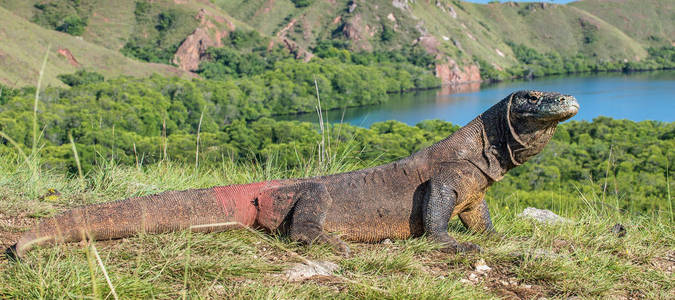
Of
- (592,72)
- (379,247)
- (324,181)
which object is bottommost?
(592,72)

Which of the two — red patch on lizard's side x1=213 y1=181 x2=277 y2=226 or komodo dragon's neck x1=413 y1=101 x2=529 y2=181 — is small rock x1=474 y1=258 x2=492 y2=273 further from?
red patch on lizard's side x1=213 y1=181 x2=277 y2=226

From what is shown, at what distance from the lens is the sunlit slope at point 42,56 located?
58147 millimetres

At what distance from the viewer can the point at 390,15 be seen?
142125 millimetres

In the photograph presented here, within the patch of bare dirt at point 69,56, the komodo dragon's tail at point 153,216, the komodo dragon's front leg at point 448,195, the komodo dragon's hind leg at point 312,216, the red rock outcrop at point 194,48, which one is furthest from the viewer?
the red rock outcrop at point 194,48

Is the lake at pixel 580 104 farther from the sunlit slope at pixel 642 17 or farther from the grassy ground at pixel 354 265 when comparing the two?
the sunlit slope at pixel 642 17

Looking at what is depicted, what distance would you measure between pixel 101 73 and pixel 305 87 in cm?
3063

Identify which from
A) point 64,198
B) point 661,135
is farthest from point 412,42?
point 64,198

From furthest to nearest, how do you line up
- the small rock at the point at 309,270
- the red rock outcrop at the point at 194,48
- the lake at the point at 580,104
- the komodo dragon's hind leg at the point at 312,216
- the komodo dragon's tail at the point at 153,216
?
the red rock outcrop at the point at 194,48 → the lake at the point at 580,104 → the komodo dragon's hind leg at the point at 312,216 → the komodo dragon's tail at the point at 153,216 → the small rock at the point at 309,270

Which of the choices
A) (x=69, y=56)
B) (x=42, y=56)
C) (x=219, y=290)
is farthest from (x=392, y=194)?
(x=69, y=56)

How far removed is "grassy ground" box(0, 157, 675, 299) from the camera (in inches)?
108

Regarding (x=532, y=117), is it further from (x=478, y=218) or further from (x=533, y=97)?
(x=478, y=218)

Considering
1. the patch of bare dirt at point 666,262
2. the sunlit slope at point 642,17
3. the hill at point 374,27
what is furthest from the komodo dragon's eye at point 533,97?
the sunlit slope at point 642,17

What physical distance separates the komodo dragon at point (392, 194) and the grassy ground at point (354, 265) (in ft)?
0.47

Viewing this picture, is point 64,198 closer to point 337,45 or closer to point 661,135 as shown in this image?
point 661,135
